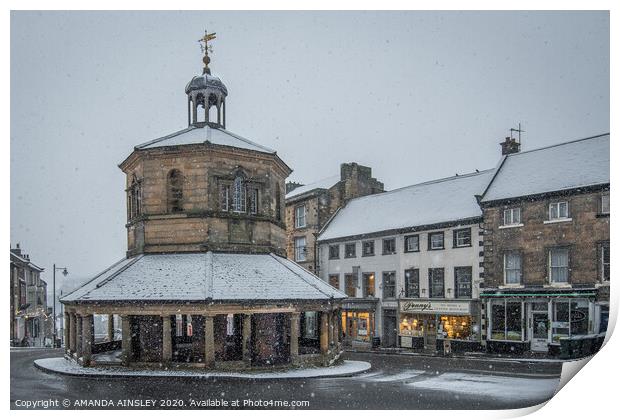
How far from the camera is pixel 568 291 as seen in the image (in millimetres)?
25906

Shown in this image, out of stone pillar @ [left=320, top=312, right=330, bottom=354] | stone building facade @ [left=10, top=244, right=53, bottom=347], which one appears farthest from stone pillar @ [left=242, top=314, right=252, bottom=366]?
stone building facade @ [left=10, top=244, right=53, bottom=347]

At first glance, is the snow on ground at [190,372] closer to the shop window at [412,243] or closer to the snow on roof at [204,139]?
the snow on roof at [204,139]

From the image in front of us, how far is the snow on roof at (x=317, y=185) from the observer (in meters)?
42.0

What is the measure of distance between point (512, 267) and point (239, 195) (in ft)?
40.3

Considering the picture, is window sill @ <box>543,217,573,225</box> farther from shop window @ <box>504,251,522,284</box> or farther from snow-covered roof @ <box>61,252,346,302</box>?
snow-covered roof @ <box>61,252,346,302</box>

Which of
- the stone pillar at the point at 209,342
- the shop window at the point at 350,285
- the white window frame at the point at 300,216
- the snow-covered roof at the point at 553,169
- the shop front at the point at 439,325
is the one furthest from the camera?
the white window frame at the point at 300,216

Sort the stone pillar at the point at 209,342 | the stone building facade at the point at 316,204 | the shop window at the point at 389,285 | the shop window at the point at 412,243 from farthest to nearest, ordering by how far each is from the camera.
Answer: the stone building facade at the point at 316,204
the shop window at the point at 389,285
the shop window at the point at 412,243
the stone pillar at the point at 209,342

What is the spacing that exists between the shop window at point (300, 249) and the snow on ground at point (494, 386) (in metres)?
19.8

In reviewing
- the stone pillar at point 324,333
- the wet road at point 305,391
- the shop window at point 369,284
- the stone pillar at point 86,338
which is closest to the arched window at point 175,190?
the stone pillar at point 86,338

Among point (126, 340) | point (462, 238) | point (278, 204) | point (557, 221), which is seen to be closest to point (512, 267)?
point (557, 221)

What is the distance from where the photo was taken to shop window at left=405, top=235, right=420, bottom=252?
34375mm

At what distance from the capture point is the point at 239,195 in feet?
80.6
